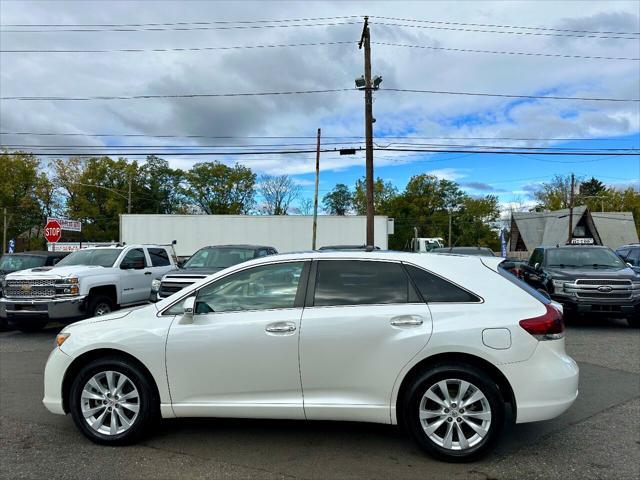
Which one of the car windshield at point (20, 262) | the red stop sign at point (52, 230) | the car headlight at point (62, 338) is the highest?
the red stop sign at point (52, 230)

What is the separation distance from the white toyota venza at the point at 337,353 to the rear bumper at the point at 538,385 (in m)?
0.01

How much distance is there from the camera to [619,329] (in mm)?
10281

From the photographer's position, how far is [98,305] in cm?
1003

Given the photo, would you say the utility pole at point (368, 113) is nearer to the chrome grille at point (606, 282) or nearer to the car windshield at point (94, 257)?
the chrome grille at point (606, 282)

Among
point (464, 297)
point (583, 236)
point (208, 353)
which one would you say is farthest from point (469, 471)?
point (583, 236)

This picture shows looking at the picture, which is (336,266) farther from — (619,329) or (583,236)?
(583,236)

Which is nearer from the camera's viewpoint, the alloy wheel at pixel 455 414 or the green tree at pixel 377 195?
the alloy wheel at pixel 455 414

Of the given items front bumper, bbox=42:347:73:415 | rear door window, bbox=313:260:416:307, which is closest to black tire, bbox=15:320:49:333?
front bumper, bbox=42:347:73:415

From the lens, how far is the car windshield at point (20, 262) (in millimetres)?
12732

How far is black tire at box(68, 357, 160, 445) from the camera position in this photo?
4.04 m

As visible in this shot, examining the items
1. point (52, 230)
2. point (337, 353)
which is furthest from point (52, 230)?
point (337, 353)

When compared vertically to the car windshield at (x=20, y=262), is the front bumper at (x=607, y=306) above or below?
below

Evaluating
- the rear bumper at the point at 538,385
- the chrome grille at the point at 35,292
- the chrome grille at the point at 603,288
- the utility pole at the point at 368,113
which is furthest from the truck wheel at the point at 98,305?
the utility pole at the point at 368,113

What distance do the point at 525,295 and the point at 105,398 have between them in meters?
3.58
